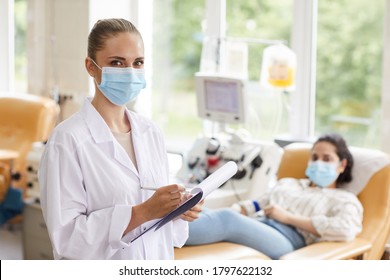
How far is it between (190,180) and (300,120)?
813mm

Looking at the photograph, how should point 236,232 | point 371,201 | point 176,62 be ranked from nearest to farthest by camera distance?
point 236,232
point 371,201
point 176,62

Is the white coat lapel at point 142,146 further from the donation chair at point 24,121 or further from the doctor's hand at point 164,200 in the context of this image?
the donation chair at point 24,121

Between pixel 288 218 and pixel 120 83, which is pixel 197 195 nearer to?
pixel 120 83

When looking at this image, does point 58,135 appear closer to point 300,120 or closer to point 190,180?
point 190,180

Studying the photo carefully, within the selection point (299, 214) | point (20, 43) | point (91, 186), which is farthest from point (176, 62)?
point (91, 186)

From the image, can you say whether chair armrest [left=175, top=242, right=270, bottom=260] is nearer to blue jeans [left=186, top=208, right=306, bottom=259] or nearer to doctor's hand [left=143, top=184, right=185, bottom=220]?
blue jeans [left=186, top=208, right=306, bottom=259]

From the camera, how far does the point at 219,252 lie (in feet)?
9.10

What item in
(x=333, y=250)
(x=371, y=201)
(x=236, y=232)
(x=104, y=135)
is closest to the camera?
(x=104, y=135)

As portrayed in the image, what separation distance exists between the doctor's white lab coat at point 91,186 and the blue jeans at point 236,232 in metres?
1.10

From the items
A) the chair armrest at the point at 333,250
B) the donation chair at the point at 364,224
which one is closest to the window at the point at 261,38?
the donation chair at the point at 364,224

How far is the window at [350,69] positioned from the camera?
379cm

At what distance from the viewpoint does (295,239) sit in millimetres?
3027

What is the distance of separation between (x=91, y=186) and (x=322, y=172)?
1562 millimetres

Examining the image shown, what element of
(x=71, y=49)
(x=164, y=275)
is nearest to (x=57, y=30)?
(x=71, y=49)
